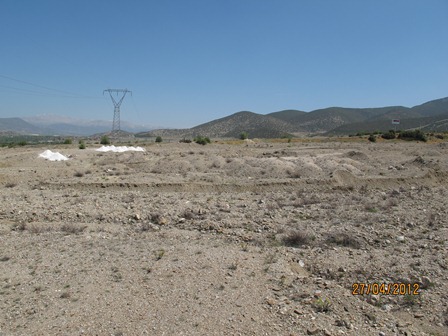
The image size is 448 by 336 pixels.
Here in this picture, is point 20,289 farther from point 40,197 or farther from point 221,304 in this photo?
point 40,197

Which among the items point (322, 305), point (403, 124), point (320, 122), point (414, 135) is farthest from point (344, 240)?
point (320, 122)

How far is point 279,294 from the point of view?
24.3 ft

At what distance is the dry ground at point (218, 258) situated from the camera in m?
6.50

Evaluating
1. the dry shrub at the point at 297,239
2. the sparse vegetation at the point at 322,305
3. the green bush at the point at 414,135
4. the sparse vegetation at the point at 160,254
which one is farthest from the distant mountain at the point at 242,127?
the sparse vegetation at the point at 322,305

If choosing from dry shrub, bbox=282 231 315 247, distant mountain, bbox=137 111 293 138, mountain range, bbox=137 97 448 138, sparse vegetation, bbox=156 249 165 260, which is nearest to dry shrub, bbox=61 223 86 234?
sparse vegetation, bbox=156 249 165 260

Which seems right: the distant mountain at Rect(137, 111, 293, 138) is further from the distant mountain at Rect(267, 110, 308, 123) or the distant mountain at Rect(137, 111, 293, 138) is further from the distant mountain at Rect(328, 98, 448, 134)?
the distant mountain at Rect(328, 98, 448, 134)

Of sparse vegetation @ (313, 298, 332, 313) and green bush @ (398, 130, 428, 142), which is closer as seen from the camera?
sparse vegetation @ (313, 298, 332, 313)
